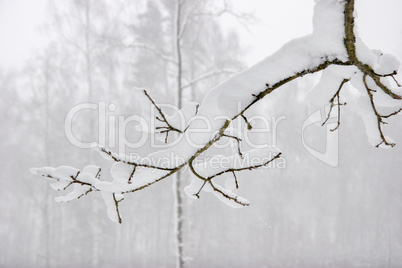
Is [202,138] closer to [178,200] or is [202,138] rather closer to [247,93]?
[247,93]

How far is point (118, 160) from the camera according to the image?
1021 mm

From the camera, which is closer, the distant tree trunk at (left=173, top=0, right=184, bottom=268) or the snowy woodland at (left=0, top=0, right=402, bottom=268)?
the snowy woodland at (left=0, top=0, right=402, bottom=268)

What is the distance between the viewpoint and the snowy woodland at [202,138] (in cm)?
107

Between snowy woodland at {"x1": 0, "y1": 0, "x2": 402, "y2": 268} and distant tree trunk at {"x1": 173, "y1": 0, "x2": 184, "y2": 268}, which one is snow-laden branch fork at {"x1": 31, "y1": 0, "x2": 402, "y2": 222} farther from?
distant tree trunk at {"x1": 173, "y1": 0, "x2": 184, "y2": 268}

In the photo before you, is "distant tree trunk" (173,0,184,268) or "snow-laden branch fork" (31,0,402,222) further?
"distant tree trunk" (173,0,184,268)

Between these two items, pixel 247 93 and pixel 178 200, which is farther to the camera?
pixel 178 200

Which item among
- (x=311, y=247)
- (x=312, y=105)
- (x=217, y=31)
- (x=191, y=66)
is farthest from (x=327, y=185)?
(x=312, y=105)

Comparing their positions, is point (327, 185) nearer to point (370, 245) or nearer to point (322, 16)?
point (370, 245)

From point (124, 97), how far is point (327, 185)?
12572 mm

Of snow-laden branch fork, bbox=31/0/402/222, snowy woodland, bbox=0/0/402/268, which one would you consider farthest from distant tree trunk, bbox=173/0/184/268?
snow-laden branch fork, bbox=31/0/402/222

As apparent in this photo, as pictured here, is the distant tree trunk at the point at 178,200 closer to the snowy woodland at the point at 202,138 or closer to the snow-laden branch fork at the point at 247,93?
the snowy woodland at the point at 202,138

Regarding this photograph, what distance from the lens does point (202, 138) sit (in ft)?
3.42

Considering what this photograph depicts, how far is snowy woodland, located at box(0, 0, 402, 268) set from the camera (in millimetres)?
1068

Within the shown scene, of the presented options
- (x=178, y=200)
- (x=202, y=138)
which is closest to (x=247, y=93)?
(x=202, y=138)
